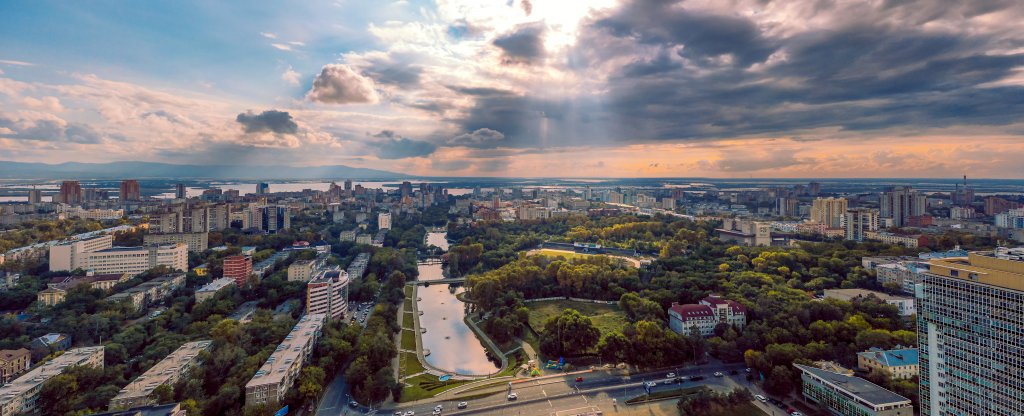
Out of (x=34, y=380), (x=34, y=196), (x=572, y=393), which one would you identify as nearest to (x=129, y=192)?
(x=34, y=196)

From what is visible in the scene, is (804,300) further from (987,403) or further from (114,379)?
(114,379)

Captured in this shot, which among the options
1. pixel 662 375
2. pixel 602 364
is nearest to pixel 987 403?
pixel 662 375

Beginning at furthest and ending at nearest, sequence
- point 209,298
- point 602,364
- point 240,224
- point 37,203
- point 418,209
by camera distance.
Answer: point 418,209, point 37,203, point 240,224, point 209,298, point 602,364

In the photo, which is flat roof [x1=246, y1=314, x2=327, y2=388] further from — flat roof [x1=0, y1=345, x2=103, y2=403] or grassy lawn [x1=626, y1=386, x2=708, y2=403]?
grassy lawn [x1=626, y1=386, x2=708, y2=403]

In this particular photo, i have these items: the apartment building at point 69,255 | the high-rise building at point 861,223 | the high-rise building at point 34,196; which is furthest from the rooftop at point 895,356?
the high-rise building at point 34,196

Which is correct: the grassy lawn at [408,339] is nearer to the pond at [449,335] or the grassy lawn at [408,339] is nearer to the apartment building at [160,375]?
the pond at [449,335]

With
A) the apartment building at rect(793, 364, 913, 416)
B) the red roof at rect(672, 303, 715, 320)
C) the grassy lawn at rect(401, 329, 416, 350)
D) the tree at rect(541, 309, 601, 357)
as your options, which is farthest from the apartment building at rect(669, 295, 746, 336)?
the grassy lawn at rect(401, 329, 416, 350)
